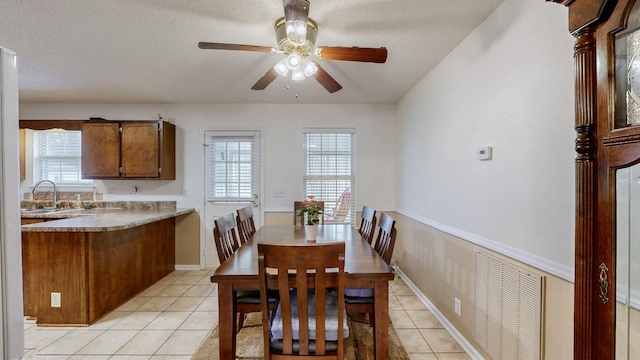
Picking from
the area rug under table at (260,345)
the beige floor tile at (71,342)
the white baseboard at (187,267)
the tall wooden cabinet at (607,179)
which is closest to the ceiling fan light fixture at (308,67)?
the tall wooden cabinet at (607,179)

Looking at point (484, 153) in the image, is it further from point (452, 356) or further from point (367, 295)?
point (452, 356)

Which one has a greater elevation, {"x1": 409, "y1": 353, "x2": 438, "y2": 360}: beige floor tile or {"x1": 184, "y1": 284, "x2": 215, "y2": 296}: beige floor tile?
{"x1": 184, "y1": 284, "x2": 215, "y2": 296}: beige floor tile

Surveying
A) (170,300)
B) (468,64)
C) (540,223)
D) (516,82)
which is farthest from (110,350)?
(468,64)

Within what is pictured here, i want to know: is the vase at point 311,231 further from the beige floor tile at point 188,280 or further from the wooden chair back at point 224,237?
the beige floor tile at point 188,280

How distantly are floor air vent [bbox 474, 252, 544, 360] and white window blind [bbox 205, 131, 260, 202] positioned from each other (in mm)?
3034

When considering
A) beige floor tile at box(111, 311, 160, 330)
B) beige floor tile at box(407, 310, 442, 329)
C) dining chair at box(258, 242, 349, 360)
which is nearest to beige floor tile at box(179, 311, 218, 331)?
beige floor tile at box(111, 311, 160, 330)

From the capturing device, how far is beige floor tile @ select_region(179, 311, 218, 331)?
2.46 metres

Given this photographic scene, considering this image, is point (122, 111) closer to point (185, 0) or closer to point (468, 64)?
point (185, 0)

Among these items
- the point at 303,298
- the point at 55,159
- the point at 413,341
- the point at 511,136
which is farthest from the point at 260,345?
the point at 55,159

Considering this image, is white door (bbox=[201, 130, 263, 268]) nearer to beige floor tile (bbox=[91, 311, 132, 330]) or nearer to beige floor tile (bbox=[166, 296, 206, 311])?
beige floor tile (bbox=[166, 296, 206, 311])

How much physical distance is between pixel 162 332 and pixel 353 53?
2.78m

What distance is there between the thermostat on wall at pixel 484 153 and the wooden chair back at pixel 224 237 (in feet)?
6.31

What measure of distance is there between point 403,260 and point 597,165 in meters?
3.00

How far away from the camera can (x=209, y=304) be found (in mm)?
2910
